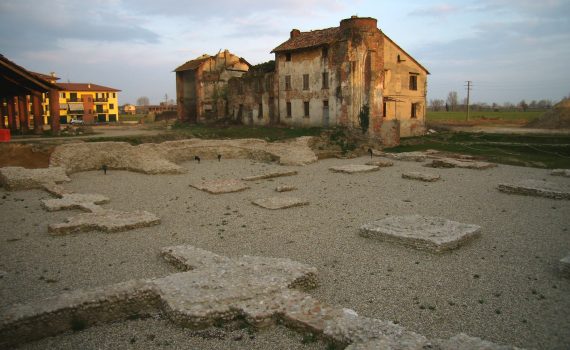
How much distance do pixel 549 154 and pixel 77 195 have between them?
2512 centimetres

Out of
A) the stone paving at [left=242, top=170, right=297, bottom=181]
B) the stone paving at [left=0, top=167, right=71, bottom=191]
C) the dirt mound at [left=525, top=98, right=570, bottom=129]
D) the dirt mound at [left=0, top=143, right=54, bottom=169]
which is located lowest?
the stone paving at [left=242, top=170, right=297, bottom=181]

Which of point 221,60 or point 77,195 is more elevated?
point 221,60

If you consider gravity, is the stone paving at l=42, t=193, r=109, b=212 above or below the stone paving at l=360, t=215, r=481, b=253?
above

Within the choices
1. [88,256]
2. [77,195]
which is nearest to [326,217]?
[88,256]

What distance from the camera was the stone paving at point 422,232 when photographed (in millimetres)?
8711

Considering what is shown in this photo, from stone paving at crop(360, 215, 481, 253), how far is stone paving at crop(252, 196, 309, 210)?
11.1 feet

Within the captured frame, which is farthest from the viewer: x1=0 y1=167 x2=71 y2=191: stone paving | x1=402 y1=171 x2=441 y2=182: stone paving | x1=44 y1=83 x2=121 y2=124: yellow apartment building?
x1=44 y1=83 x2=121 y2=124: yellow apartment building

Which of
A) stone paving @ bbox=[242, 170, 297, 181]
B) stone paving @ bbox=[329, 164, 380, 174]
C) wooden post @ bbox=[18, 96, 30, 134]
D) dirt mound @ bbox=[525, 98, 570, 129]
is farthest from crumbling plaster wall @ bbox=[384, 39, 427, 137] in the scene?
wooden post @ bbox=[18, 96, 30, 134]

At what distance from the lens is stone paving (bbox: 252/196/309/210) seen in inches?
501

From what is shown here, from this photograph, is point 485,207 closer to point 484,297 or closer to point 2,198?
point 484,297

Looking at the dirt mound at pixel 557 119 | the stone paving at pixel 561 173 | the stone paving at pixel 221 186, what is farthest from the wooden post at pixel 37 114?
the dirt mound at pixel 557 119

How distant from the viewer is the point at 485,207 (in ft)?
42.0

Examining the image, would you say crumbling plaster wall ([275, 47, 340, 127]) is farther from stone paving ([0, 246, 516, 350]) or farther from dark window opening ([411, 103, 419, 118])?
stone paving ([0, 246, 516, 350])

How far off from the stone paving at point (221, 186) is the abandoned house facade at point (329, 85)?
16959mm
